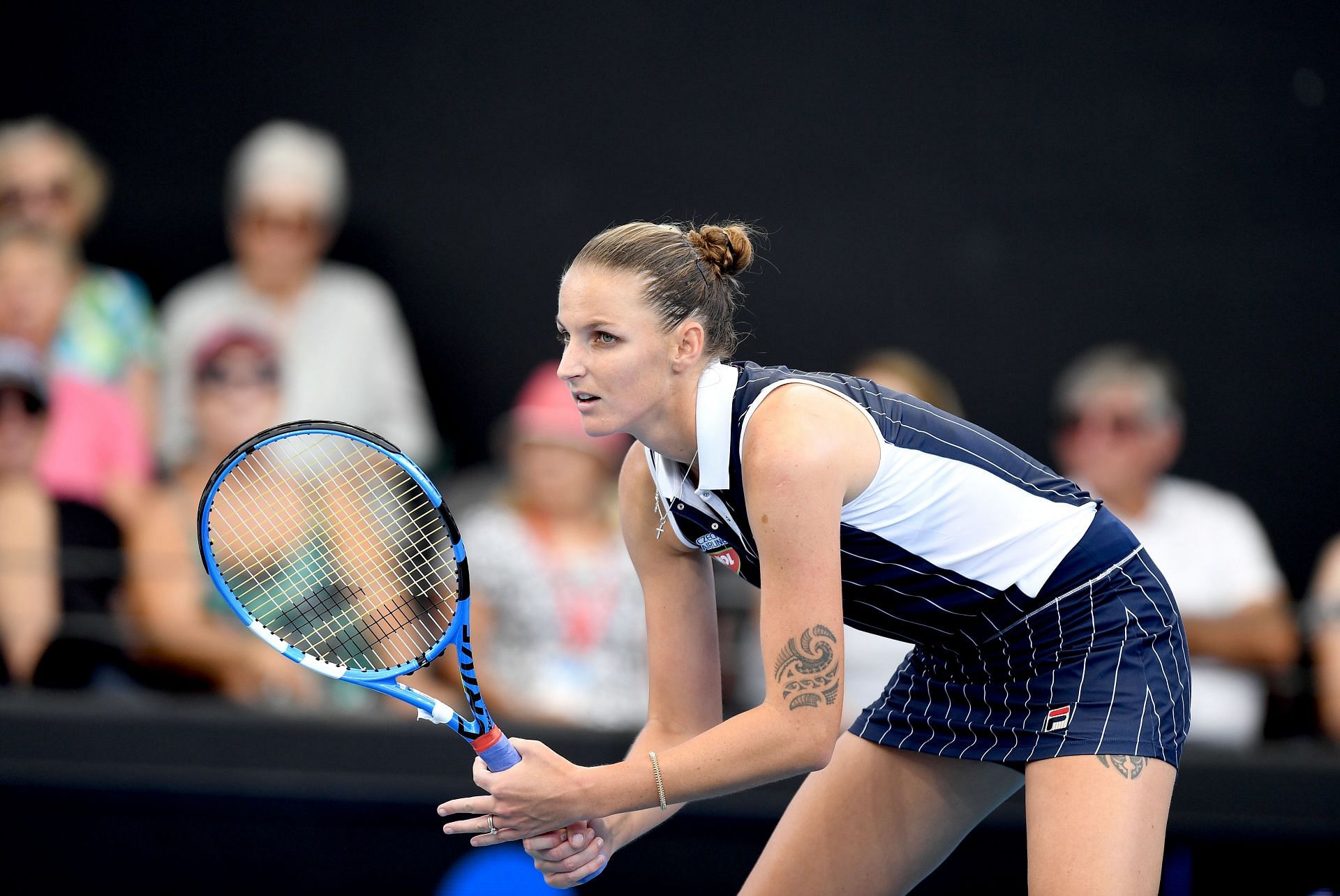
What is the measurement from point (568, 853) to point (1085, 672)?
89 cm

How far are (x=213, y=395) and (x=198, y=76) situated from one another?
1828mm

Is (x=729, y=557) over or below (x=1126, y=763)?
over

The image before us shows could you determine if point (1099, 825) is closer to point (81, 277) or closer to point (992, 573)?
point (992, 573)

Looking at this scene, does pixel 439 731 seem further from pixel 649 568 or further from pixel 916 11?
pixel 916 11

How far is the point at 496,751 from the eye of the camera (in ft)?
7.97

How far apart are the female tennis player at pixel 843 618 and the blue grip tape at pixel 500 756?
0.04 m

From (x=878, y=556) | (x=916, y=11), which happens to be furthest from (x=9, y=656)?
(x=916, y=11)

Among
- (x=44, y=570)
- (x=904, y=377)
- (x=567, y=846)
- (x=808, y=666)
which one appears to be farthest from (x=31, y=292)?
(x=808, y=666)

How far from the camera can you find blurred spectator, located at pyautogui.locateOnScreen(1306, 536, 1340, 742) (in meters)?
4.53

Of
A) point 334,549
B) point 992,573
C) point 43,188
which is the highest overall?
point 43,188

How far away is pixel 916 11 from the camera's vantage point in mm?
5711

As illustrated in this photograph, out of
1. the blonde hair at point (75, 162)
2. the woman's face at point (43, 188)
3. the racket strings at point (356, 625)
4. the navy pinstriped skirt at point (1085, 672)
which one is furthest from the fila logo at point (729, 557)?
the blonde hair at point (75, 162)

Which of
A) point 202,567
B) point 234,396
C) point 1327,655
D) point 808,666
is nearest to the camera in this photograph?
point 808,666

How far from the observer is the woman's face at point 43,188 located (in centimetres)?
525
